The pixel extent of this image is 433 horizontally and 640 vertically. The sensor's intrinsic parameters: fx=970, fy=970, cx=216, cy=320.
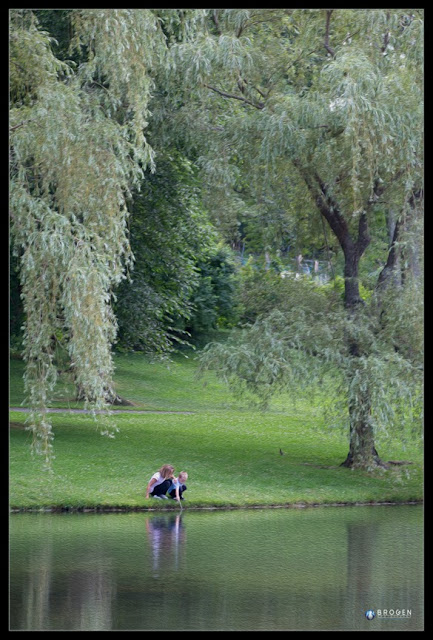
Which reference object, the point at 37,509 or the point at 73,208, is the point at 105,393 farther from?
the point at 37,509

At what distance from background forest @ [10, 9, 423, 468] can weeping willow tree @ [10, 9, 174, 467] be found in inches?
1.2

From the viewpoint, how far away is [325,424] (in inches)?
722

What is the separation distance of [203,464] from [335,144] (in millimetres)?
7114

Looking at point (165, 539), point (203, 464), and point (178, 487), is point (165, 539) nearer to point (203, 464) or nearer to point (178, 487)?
point (178, 487)

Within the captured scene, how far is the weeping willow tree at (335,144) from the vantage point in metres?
16.2

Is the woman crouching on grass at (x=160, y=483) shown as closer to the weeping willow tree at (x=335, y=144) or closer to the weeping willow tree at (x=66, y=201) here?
the weeping willow tree at (x=335, y=144)

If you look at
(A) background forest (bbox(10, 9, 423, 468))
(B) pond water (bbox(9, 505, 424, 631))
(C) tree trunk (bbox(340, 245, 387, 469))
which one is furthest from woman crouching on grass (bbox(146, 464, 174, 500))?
(C) tree trunk (bbox(340, 245, 387, 469))

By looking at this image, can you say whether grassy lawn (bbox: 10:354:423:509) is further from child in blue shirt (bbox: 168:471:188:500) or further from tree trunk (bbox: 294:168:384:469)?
tree trunk (bbox: 294:168:384:469)

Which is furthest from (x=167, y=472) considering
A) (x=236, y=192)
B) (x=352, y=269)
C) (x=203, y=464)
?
(x=236, y=192)

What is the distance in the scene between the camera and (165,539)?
570 inches

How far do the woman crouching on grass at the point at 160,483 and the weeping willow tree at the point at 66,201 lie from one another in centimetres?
399

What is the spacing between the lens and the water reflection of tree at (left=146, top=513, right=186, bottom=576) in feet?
42.6

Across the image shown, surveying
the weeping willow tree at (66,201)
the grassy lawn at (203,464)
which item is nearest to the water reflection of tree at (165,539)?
the grassy lawn at (203,464)
